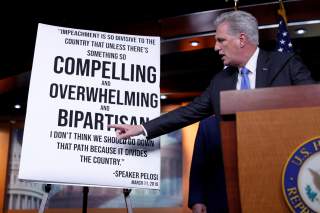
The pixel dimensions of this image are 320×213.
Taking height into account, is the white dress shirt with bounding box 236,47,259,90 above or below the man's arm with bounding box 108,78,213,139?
above

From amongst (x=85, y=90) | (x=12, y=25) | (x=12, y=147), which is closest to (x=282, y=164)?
(x=85, y=90)

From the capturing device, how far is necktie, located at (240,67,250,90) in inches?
70.4

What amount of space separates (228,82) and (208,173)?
24.2 inches

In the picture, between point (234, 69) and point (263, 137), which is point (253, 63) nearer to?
point (234, 69)

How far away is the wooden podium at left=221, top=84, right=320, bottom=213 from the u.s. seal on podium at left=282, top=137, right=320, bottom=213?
0.05ft

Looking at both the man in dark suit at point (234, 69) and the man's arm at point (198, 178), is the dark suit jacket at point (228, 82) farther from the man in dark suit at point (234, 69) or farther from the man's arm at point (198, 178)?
the man's arm at point (198, 178)

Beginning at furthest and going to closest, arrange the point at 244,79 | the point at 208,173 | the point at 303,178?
the point at 208,173
the point at 244,79
the point at 303,178

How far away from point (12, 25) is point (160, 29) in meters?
1.64

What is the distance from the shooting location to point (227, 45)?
6.37ft

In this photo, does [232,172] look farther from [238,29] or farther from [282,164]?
[238,29]

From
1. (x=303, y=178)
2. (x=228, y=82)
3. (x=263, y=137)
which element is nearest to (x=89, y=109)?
(x=228, y=82)

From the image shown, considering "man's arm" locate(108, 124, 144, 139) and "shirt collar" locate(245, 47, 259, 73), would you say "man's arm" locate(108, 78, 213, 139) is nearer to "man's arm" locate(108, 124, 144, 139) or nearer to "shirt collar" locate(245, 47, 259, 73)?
"man's arm" locate(108, 124, 144, 139)

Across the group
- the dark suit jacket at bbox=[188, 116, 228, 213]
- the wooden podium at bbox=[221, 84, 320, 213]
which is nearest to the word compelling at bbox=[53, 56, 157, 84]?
the dark suit jacket at bbox=[188, 116, 228, 213]

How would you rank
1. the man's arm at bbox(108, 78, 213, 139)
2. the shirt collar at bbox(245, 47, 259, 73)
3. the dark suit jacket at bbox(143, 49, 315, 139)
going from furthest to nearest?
the man's arm at bbox(108, 78, 213, 139) → the shirt collar at bbox(245, 47, 259, 73) → the dark suit jacket at bbox(143, 49, 315, 139)
